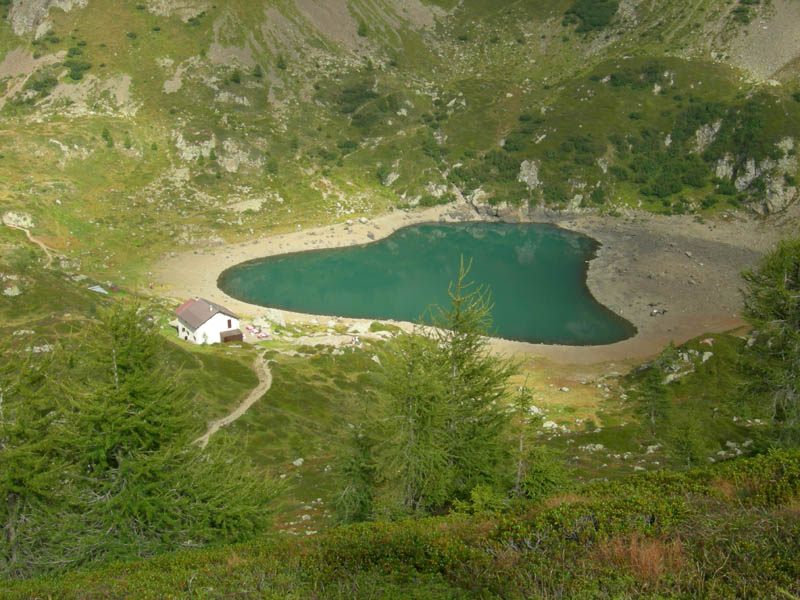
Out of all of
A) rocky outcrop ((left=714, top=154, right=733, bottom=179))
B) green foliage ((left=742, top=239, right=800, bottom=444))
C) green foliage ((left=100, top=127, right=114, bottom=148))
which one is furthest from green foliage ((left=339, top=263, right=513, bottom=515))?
rocky outcrop ((left=714, top=154, right=733, bottom=179))

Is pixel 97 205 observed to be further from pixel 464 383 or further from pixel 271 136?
pixel 464 383

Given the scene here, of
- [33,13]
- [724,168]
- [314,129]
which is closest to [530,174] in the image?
[724,168]

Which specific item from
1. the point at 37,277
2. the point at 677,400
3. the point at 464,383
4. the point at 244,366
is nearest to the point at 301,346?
the point at 244,366

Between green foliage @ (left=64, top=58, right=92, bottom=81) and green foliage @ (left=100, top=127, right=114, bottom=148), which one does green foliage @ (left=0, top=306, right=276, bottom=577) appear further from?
green foliage @ (left=64, top=58, right=92, bottom=81)

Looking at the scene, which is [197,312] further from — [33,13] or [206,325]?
[33,13]

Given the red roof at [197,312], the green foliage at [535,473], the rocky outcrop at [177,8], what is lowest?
the red roof at [197,312]

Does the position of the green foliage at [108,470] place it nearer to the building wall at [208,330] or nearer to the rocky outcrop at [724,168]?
the building wall at [208,330]

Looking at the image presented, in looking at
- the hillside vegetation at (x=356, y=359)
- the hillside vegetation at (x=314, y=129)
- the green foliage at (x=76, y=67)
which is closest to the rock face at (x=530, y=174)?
the hillside vegetation at (x=314, y=129)
